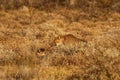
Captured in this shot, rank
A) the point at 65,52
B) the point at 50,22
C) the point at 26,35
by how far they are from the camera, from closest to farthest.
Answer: the point at 65,52 < the point at 26,35 < the point at 50,22

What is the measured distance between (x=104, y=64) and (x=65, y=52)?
6.36 feet

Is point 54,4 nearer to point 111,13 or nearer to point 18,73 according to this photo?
point 111,13

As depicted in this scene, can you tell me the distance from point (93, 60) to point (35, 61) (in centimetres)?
139

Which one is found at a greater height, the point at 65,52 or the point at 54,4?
the point at 65,52

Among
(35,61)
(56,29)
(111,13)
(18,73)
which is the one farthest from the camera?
(111,13)

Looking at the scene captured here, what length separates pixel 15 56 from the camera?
8.96 m

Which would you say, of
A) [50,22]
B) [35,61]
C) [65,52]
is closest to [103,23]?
[50,22]

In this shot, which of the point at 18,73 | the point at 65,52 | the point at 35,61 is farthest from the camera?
the point at 65,52

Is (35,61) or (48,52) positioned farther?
(48,52)

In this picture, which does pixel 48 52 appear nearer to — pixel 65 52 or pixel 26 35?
pixel 65 52

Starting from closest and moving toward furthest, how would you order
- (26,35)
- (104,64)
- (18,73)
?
(18,73) < (104,64) < (26,35)

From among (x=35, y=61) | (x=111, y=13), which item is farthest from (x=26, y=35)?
(x=111, y=13)

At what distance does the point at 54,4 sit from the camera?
24297 mm

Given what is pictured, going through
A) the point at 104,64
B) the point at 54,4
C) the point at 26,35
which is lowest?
the point at 54,4
